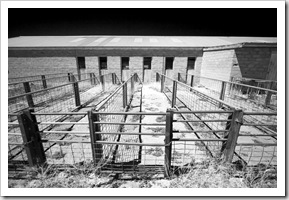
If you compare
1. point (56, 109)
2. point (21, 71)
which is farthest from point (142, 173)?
point (21, 71)

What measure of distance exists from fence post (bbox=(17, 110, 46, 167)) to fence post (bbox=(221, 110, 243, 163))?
3.66 m

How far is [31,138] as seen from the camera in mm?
2455

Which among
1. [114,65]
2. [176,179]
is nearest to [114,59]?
[114,65]

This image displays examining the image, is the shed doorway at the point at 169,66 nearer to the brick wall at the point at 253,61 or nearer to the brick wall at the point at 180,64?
the brick wall at the point at 180,64

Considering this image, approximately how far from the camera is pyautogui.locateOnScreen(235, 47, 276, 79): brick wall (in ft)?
30.1

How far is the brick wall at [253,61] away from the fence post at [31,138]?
463 inches

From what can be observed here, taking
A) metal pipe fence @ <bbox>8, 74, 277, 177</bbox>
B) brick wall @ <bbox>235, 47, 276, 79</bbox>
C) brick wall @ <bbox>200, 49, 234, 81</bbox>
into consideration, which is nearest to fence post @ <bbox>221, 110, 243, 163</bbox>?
metal pipe fence @ <bbox>8, 74, 277, 177</bbox>

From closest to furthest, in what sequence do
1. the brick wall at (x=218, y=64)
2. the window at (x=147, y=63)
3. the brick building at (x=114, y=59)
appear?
the brick wall at (x=218, y=64)
the brick building at (x=114, y=59)
the window at (x=147, y=63)

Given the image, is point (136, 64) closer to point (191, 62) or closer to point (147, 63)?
point (147, 63)

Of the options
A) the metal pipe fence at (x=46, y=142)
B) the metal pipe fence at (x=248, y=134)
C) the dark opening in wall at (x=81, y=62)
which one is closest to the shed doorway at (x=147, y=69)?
the dark opening in wall at (x=81, y=62)

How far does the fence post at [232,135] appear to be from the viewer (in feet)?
7.53

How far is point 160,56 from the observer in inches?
523

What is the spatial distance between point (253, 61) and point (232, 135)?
9919mm

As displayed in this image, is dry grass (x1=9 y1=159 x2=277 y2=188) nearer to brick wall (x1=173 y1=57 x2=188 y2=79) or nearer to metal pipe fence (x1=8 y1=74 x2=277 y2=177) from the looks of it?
metal pipe fence (x1=8 y1=74 x2=277 y2=177)
